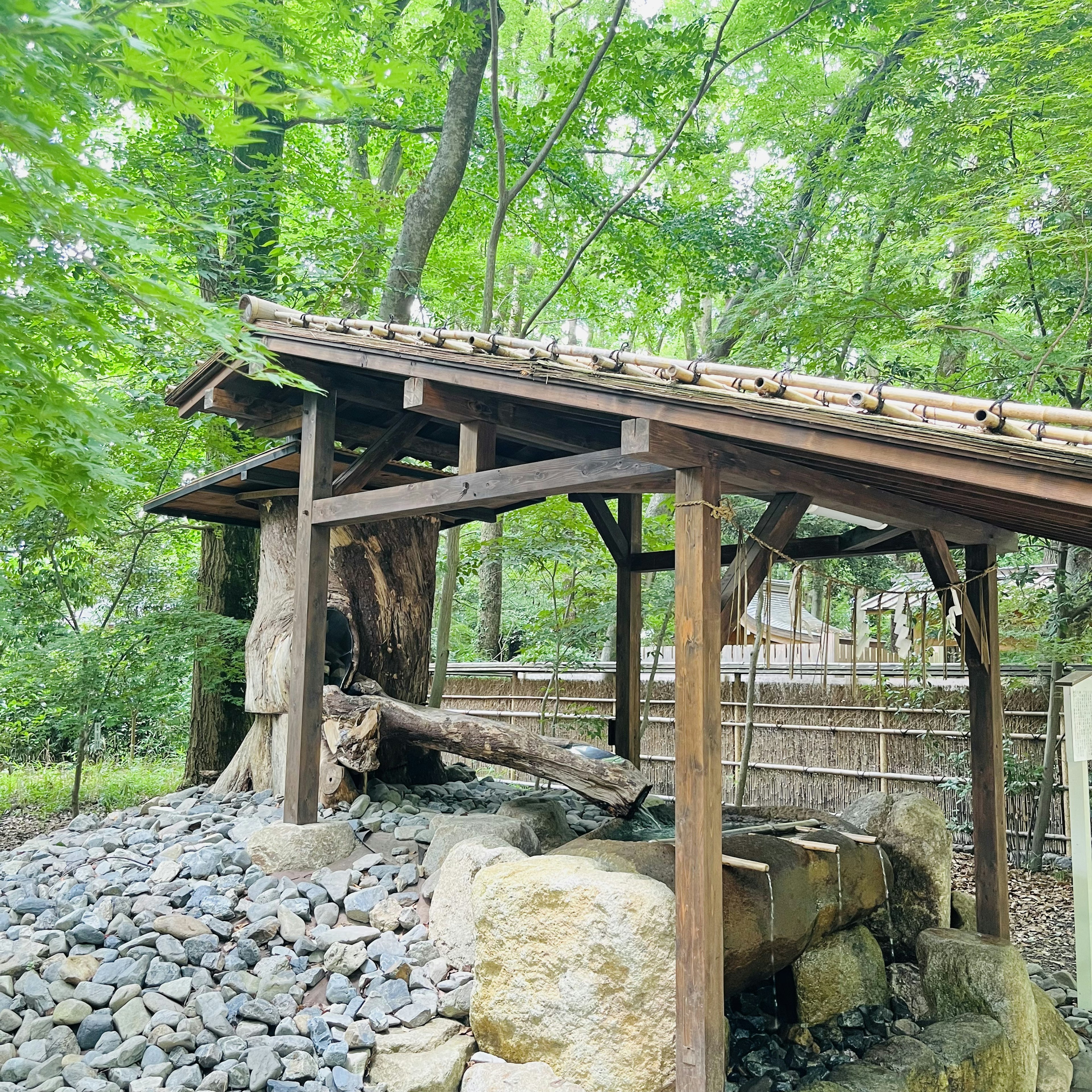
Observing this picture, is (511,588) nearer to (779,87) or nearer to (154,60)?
(779,87)

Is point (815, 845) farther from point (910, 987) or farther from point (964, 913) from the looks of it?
point (964, 913)

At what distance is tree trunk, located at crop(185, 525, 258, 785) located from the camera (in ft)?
28.4

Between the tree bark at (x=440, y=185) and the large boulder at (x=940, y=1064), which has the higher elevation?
the tree bark at (x=440, y=185)

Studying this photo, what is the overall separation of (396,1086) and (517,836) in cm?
166

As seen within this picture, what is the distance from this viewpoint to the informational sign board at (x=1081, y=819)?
487 cm

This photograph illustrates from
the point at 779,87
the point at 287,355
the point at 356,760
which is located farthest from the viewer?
the point at 779,87

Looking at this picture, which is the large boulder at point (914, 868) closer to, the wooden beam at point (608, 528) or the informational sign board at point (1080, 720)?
the informational sign board at point (1080, 720)

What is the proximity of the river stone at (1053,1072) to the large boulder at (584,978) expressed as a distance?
7.85 feet

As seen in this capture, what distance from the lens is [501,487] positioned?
452 centimetres

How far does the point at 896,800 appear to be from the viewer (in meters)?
5.84

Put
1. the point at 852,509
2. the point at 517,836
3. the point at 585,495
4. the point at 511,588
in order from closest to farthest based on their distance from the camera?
1. the point at 852,509
2. the point at 517,836
3. the point at 585,495
4. the point at 511,588

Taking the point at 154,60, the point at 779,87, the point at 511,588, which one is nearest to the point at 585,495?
the point at 154,60

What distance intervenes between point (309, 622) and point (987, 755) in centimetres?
440

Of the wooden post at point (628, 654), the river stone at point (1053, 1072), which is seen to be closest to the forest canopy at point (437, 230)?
the wooden post at point (628, 654)
